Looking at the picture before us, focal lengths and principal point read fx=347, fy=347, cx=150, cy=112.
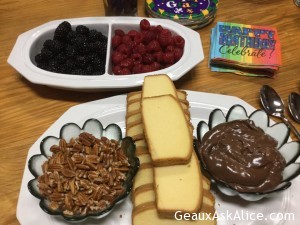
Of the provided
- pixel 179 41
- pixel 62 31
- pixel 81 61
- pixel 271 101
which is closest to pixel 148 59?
pixel 179 41

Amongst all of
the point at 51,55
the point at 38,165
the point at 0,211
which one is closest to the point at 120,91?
the point at 51,55

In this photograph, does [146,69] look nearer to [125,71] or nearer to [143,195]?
[125,71]

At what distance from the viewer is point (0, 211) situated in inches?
40.0

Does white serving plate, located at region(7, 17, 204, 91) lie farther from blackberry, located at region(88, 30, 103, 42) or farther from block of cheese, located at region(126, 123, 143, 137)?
block of cheese, located at region(126, 123, 143, 137)

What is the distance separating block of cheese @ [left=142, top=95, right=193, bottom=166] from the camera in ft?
3.09

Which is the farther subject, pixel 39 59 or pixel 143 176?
pixel 39 59

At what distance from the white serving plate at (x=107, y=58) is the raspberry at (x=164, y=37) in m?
0.05

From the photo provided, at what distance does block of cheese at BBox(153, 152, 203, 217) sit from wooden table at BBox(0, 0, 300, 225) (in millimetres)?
441

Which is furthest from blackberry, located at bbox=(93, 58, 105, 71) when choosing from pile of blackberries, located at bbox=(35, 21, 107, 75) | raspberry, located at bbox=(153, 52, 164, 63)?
raspberry, located at bbox=(153, 52, 164, 63)

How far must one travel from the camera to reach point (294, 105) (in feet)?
4.12

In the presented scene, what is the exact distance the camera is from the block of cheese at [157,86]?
3.71 ft

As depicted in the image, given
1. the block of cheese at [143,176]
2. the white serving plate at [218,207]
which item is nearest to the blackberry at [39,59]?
the white serving plate at [218,207]

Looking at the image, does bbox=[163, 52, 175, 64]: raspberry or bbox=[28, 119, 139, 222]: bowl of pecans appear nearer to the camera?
bbox=[28, 119, 139, 222]: bowl of pecans

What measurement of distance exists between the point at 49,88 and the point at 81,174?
1.68 ft
